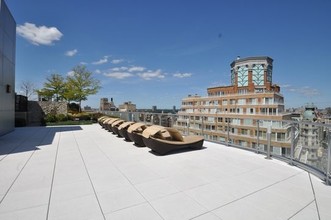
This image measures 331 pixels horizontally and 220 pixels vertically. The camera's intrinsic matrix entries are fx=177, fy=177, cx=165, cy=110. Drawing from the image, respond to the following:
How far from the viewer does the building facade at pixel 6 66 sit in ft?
27.4

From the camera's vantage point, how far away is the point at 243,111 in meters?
40.7

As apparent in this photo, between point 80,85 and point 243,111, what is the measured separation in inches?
1355

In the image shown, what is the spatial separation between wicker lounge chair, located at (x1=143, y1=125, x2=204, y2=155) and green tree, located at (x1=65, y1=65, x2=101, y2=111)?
685 inches

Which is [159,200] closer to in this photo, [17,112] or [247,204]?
[247,204]

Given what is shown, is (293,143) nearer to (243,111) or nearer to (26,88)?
(26,88)

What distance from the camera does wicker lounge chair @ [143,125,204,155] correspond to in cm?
503

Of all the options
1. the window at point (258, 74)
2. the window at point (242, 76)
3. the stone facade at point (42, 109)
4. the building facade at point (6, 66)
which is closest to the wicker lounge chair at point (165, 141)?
the building facade at point (6, 66)

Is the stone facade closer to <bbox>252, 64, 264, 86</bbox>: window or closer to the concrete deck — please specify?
the concrete deck

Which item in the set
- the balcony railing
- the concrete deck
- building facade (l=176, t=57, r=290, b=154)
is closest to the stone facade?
building facade (l=176, t=57, r=290, b=154)

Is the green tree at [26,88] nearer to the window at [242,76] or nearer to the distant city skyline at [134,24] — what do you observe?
the distant city skyline at [134,24]

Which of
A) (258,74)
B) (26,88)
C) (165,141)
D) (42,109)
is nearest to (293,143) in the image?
(165,141)

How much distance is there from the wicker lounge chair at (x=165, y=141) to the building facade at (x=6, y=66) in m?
7.65

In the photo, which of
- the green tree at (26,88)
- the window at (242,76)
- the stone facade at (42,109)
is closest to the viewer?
the stone facade at (42,109)

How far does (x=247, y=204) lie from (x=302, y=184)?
151 cm
